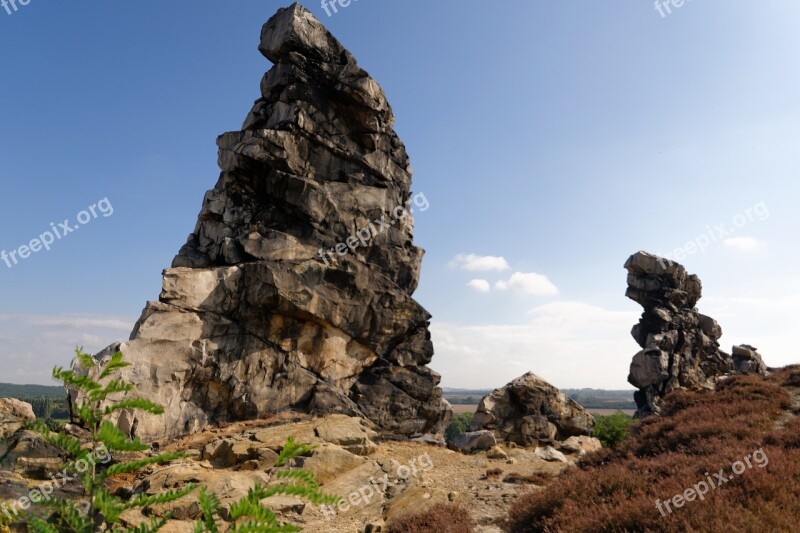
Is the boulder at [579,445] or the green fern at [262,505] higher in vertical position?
the green fern at [262,505]

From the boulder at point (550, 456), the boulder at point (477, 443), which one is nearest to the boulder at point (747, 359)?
the boulder at point (550, 456)

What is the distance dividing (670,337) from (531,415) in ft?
109

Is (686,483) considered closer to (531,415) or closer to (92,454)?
(92,454)

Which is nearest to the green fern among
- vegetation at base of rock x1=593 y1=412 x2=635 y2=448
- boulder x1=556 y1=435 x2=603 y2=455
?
vegetation at base of rock x1=593 y1=412 x2=635 y2=448

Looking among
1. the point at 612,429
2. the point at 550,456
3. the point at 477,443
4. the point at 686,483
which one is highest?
the point at 686,483

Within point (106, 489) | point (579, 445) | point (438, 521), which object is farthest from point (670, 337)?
point (106, 489)

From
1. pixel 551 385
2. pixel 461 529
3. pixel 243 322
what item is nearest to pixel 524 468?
pixel 461 529

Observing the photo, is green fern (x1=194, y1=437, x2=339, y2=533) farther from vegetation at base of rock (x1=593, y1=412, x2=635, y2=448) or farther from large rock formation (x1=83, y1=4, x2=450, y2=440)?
vegetation at base of rock (x1=593, y1=412, x2=635, y2=448)

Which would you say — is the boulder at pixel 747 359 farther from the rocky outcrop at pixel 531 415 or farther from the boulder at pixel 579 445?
the boulder at pixel 579 445

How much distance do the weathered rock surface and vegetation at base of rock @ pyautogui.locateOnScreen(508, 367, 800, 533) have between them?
Answer: 20.0 metres

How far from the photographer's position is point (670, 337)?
182 ft

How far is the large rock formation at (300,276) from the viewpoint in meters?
25.9

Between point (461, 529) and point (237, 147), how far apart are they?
93.5 feet

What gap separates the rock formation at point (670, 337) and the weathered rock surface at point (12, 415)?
57.3 metres
